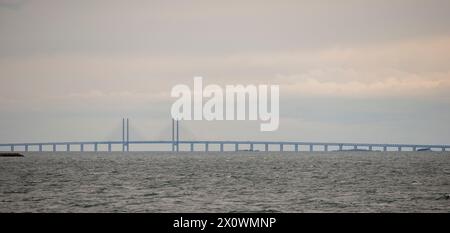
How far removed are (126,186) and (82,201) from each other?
49.1ft

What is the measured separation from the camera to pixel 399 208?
46469 mm

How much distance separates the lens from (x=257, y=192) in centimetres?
5966
